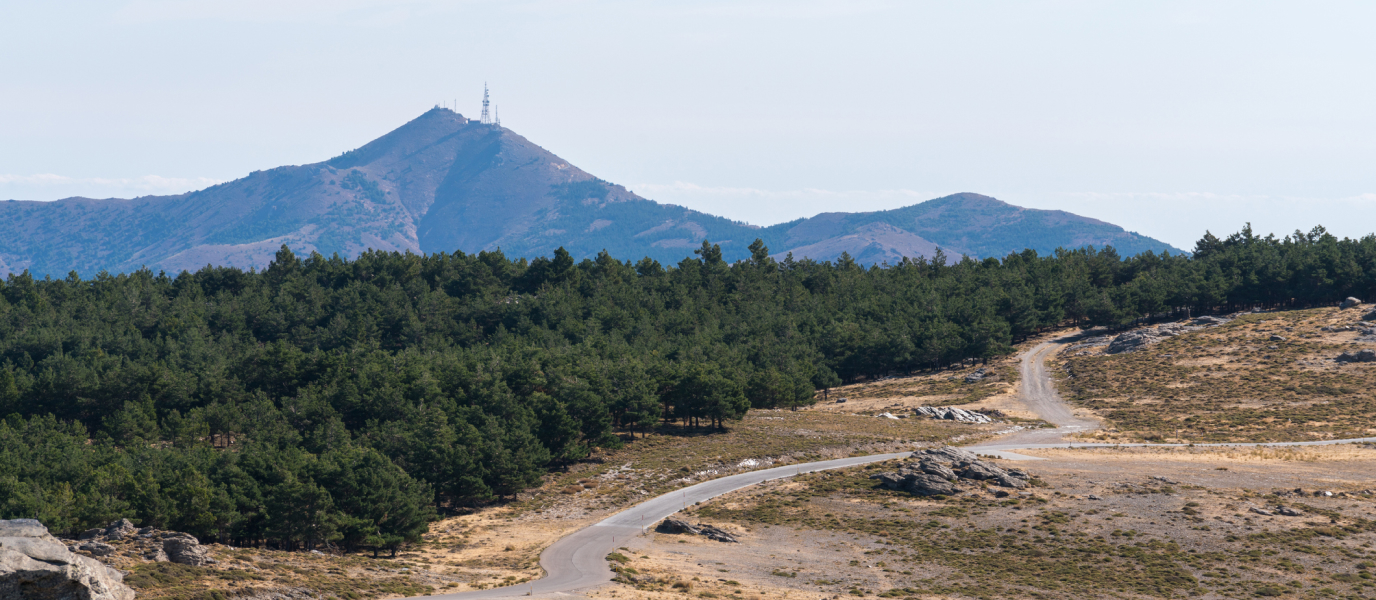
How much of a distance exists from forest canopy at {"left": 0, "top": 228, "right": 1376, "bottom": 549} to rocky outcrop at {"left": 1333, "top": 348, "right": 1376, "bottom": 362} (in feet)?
124

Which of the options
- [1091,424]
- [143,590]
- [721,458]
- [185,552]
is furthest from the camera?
[1091,424]

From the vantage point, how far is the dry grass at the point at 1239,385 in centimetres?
10506

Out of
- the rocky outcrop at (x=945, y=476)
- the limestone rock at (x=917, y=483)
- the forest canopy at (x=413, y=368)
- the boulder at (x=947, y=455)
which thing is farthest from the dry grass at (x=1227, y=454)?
the forest canopy at (x=413, y=368)

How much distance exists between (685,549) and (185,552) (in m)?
28.1

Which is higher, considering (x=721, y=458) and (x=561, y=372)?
(x=561, y=372)

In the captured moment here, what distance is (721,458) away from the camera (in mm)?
90438

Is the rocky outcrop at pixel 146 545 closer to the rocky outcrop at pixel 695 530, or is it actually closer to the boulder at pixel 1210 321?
the rocky outcrop at pixel 695 530

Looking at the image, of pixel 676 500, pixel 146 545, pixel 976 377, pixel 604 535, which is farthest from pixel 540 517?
pixel 976 377

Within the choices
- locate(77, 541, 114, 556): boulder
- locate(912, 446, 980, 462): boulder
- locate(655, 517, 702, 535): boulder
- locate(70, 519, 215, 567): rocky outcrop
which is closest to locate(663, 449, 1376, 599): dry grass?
locate(655, 517, 702, 535): boulder

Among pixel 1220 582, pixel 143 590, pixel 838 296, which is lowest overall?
pixel 1220 582

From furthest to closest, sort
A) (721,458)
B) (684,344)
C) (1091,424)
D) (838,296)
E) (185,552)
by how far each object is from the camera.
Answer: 1. (838,296)
2. (684,344)
3. (1091,424)
4. (721,458)
5. (185,552)

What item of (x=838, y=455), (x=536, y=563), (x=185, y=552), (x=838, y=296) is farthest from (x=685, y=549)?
(x=838, y=296)

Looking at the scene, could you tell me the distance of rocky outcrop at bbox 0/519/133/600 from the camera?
118 feet

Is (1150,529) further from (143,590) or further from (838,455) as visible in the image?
(143,590)
